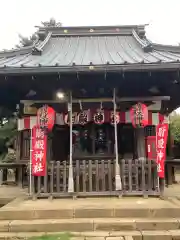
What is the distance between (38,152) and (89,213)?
8.01ft

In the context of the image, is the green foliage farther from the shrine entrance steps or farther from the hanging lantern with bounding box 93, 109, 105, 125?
the shrine entrance steps

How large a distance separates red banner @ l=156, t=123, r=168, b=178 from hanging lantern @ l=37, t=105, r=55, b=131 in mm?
3064

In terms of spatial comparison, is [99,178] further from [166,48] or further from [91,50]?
[166,48]

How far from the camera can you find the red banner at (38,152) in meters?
7.27

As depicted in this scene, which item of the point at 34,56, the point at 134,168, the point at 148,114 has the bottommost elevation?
the point at 134,168

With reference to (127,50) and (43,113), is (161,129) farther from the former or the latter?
(127,50)

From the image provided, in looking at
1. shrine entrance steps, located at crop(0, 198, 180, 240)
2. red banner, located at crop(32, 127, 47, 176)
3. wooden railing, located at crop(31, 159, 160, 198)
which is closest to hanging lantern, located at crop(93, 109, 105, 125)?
wooden railing, located at crop(31, 159, 160, 198)

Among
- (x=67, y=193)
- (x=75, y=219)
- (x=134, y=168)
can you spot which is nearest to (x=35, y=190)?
(x=67, y=193)

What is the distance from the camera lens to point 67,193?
23.9 ft

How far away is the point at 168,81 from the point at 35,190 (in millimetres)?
5065

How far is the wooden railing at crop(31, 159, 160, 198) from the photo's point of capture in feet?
23.9

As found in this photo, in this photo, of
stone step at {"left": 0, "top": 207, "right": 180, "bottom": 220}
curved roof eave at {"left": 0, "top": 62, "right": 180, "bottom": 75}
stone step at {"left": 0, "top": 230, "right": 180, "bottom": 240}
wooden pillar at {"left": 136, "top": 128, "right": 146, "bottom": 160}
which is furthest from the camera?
wooden pillar at {"left": 136, "top": 128, "right": 146, "bottom": 160}

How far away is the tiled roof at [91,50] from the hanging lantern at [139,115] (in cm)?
144

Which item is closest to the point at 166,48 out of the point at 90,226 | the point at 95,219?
the point at 95,219
